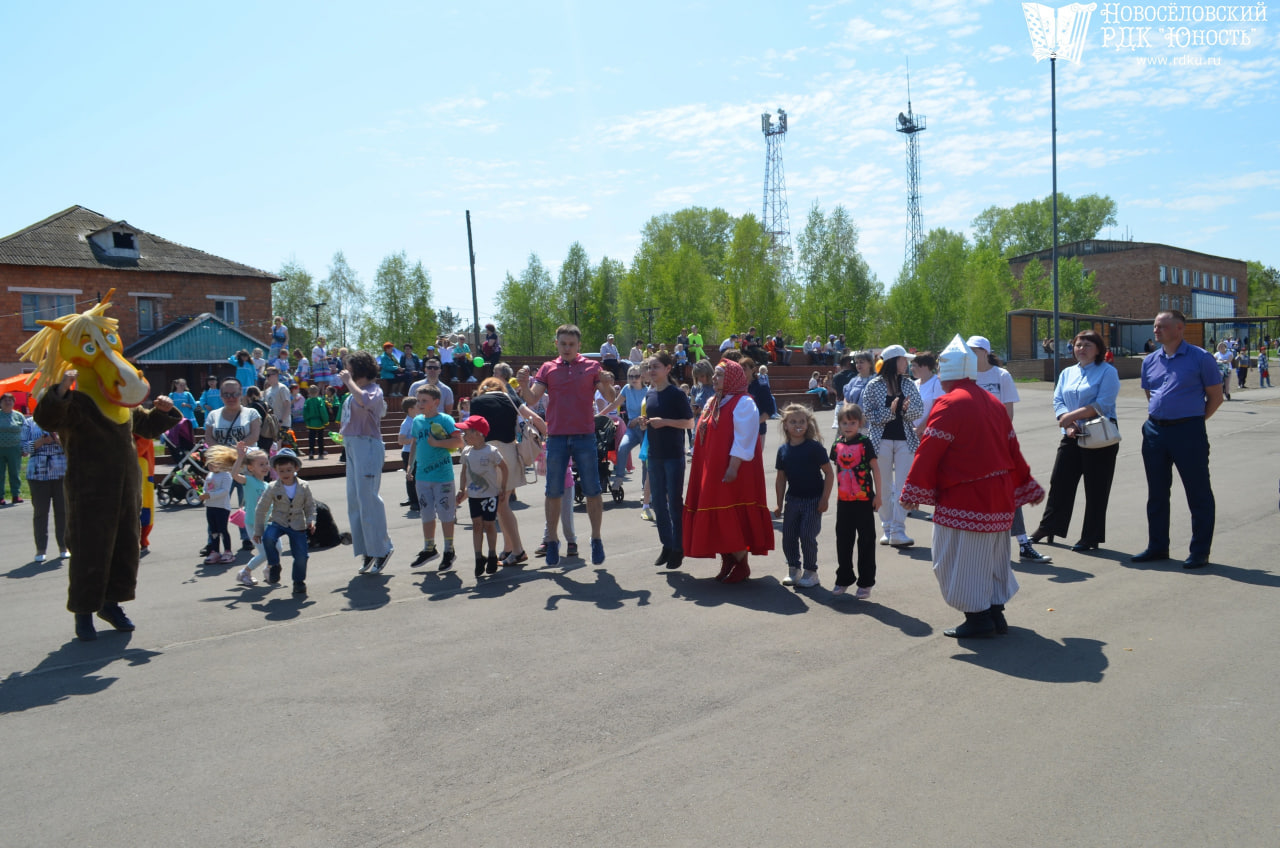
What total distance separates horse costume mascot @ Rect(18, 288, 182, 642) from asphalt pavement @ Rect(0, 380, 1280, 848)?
0.43 m

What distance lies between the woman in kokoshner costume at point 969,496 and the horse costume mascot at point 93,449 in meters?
5.62

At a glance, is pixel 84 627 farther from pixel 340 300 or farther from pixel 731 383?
pixel 340 300

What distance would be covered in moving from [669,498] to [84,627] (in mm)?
4731

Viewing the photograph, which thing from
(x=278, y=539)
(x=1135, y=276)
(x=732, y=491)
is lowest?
(x=278, y=539)

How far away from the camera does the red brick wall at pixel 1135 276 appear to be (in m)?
84.9

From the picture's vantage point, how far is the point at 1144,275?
279 feet

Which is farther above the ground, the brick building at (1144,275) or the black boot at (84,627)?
the brick building at (1144,275)

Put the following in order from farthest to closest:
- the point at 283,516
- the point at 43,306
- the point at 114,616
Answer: the point at 43,306
the point at 283,516
the point at 114,616

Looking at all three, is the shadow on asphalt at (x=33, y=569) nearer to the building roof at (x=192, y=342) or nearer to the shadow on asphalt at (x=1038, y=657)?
the shadow on asphalt at (x=1038, y=657)

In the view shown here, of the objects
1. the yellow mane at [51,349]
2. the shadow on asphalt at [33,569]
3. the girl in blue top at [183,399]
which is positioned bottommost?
the shadow on asphalt at [33,569]

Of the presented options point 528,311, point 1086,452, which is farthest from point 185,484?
point 528,311

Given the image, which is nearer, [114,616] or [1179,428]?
[114,616]

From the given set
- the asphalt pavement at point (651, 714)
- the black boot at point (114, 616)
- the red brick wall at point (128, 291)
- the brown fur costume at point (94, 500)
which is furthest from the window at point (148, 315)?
the black boot at point (114, 616)

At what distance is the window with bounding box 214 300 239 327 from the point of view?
47.2 metres
